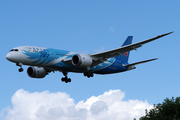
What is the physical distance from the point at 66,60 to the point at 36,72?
6.53 meters

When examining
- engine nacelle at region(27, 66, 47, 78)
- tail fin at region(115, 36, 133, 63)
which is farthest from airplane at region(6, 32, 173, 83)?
tail fin at region(115, 36, 133, 63)

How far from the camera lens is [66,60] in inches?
1742

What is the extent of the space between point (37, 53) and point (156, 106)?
52.7ft

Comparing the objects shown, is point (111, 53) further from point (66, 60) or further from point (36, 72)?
point (36, 72)

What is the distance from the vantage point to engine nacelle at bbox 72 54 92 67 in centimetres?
4328

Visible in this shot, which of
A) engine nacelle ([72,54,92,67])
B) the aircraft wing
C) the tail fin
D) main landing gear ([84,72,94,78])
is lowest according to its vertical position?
main landing gear ([84,72,94,78])

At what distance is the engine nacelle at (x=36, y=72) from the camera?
48.5 m

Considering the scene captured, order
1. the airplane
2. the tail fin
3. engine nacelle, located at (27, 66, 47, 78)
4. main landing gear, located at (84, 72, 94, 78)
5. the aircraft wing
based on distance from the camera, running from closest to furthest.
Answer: the airplane → the aircraft wing → main landing gear, located at (84, 72, 94, 78) → engine nacelle, located at (27, 66, 47, 78) → the tail fin

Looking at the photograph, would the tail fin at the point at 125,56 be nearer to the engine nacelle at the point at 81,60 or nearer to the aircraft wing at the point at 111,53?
the aircraft wing at the point at 111,53

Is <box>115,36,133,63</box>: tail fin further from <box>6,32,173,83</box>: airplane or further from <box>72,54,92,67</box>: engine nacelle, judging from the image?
<box>72,54,92,67</box>: engine nacelle

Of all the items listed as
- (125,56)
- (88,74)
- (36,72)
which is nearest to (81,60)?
(88,74)

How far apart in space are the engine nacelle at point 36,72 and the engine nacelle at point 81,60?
7142mm

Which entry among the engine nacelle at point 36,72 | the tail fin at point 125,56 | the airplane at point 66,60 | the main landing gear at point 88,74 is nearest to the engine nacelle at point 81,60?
the airplane at point 66,60

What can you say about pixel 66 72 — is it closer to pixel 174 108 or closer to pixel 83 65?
pixel 83 65
